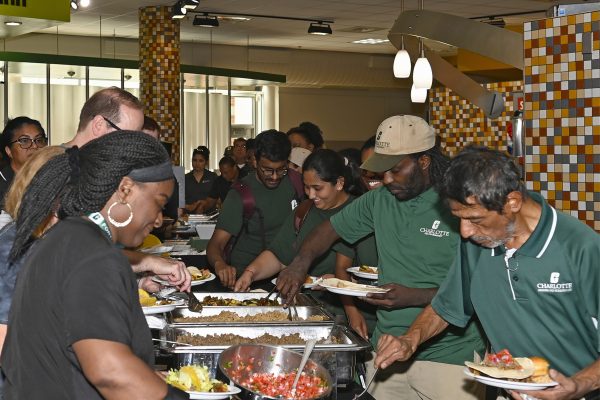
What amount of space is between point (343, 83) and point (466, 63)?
10.4ft

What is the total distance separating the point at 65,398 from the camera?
166 cm

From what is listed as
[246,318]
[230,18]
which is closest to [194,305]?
[246,318]

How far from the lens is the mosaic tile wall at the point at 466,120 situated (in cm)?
1011

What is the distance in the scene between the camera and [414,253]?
3168 mm

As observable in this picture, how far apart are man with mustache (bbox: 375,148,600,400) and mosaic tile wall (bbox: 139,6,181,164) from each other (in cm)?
922

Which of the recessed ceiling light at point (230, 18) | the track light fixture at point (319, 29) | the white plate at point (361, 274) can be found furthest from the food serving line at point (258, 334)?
the track light fixture at point (319, 29)

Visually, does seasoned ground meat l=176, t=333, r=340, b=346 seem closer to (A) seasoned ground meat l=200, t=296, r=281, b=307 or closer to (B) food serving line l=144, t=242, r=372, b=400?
(B) food serving line l=144, t=242, r=372, b=400

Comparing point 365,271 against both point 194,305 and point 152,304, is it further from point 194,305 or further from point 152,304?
point 152,304

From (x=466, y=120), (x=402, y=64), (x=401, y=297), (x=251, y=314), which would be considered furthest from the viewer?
(x=466, y=120)

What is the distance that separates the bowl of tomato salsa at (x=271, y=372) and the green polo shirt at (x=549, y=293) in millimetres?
496

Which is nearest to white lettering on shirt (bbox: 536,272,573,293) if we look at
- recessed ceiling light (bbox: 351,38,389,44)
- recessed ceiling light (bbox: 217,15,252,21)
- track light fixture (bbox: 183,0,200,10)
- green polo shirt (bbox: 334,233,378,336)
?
green polo shirt (bbox: 334,233,378,336)

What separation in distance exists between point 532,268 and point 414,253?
2.99 feet

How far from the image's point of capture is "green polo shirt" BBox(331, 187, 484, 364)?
10.3 ft

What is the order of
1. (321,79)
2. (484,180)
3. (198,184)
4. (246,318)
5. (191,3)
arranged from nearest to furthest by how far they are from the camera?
(484,180), (246,318), (191,3), (198,184), (321,79)
